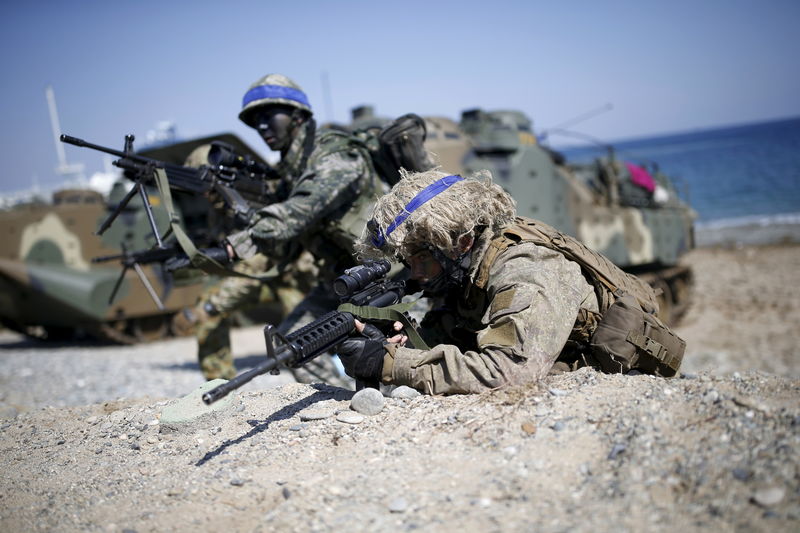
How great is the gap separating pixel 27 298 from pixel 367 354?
964 centimetres

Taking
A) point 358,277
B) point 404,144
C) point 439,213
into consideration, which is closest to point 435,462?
point 358,277

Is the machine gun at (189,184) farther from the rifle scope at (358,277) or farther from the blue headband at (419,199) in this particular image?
the blue headband at (419,199)

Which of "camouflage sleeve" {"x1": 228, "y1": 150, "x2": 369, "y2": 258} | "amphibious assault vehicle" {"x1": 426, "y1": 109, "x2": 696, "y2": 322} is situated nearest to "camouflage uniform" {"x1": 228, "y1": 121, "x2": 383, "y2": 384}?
"camouflage sleeve" {"x1": 228, "y1": 150, "x2": 369, "y2": 258}

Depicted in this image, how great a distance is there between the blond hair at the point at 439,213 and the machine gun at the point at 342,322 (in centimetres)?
19

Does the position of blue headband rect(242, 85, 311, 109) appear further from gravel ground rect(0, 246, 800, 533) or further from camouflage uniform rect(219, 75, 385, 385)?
gravel ground rect(0, 246, 800, 533)

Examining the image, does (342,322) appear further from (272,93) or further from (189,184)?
(189,184)

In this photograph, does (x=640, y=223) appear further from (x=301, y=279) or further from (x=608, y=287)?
(x=608, y=287)

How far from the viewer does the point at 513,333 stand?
2779mm

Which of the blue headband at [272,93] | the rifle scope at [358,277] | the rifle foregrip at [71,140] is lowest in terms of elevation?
the rifle scope at [358,277]

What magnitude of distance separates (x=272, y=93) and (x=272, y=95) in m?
0.02

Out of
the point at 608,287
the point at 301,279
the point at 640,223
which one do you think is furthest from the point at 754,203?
the point at 608,287

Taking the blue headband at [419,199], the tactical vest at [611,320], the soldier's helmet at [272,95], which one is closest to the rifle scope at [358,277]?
the blue headband at [419,199]

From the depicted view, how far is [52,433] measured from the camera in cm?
358

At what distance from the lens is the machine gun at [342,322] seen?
8.66 ft
